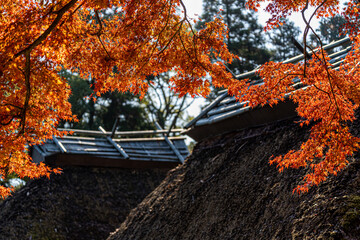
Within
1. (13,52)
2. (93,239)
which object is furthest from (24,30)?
(93,239)

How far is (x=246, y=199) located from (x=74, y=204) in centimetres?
666

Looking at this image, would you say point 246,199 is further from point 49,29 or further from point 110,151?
point 110,151

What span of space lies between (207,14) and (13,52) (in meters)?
20.6

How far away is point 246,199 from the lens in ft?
20.8

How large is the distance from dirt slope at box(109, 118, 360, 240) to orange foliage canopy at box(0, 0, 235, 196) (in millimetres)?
1911

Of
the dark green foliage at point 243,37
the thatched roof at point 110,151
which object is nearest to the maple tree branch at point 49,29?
the thatched roof at point 110,151

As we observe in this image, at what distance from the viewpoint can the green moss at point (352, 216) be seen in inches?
160

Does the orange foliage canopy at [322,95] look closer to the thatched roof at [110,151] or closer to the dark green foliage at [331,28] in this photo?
the thatched roof at [110,151]

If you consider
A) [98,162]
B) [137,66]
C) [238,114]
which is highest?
[137,66]

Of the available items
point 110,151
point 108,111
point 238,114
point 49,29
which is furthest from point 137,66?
point 108,111

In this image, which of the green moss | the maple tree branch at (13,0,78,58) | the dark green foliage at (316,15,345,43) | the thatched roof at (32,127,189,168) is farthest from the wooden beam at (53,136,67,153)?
the dark green foliage at (316,15,345,43)

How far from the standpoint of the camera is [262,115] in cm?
800

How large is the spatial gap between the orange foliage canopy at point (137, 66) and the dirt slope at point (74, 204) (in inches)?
186

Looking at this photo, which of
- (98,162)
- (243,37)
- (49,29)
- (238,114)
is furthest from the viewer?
(243,37)
